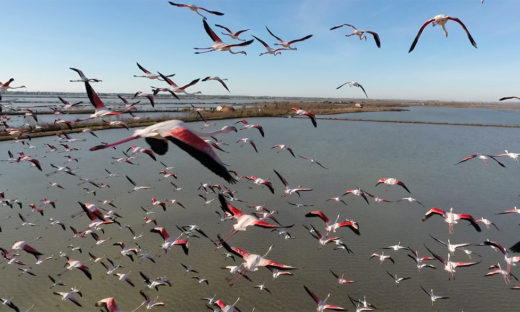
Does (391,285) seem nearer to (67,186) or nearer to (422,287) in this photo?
(422,287)

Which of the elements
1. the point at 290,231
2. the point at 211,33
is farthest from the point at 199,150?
the point at 290,231

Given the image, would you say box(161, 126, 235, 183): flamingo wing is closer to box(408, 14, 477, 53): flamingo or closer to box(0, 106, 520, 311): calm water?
box(408, 14, 477, 53): flamingo

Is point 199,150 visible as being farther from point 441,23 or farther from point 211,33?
point 441,23

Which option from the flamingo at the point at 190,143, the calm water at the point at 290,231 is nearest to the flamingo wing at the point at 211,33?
the flamingo at the point at 190,143

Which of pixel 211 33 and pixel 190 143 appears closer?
pixel 190 143

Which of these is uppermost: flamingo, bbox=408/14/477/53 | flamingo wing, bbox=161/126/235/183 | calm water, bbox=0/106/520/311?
flamingo, bbox=408/14/477/53

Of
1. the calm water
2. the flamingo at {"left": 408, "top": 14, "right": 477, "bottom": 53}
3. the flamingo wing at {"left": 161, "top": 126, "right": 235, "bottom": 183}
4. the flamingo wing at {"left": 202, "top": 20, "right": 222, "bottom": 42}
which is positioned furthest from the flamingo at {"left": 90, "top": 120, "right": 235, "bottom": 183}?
the calm water
